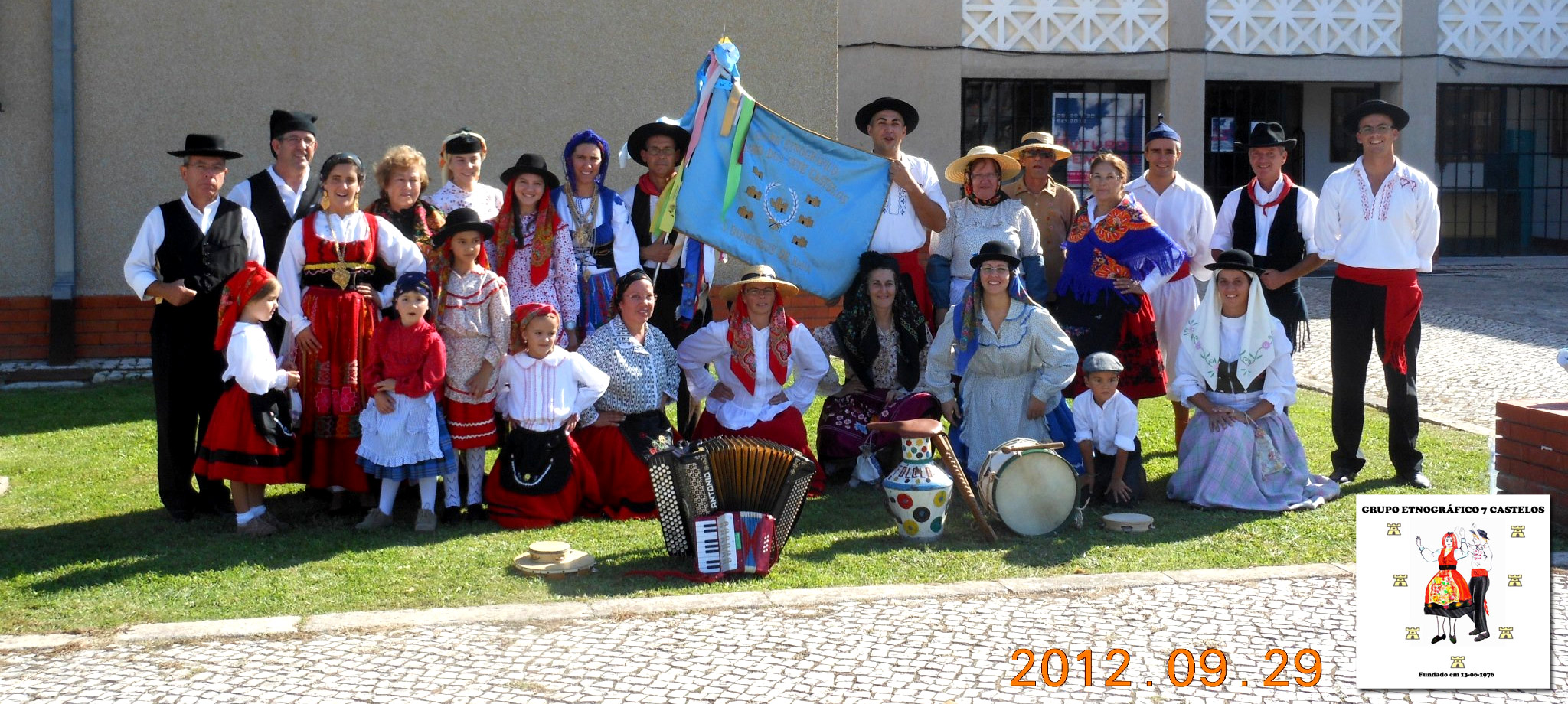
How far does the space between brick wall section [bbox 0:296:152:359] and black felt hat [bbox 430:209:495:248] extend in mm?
5256

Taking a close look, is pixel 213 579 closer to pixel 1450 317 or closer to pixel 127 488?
pixel 127 488

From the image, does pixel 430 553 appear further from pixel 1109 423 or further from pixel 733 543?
pixel 1109 423

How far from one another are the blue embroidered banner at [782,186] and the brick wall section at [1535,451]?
305 cm

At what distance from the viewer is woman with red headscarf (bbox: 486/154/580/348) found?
22.4 feet

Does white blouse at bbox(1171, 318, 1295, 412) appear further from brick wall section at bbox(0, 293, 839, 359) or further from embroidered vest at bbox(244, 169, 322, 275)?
embroidered vest at bbox(244, 169, 322, 275)

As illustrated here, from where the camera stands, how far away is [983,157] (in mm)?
7422

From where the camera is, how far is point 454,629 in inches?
188

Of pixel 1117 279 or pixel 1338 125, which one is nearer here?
pixel 1117 279

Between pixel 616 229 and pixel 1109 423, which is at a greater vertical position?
pixel 616 229

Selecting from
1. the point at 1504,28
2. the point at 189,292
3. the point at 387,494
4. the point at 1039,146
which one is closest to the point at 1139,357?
the point at 1039,146

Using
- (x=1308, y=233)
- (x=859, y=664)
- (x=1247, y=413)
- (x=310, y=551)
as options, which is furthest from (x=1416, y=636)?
(x=310, y=551)

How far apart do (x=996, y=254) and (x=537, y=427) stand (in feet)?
7.29

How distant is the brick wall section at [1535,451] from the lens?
5.88m

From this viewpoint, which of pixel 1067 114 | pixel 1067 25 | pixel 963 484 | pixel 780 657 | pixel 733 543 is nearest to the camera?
pixel 780 657
